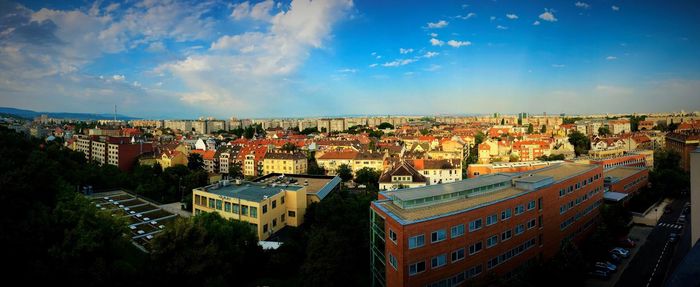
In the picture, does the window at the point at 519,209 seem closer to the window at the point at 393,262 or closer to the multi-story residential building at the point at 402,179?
the window at the point at 393,262

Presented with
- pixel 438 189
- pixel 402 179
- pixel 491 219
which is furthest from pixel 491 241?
pixel 402 179

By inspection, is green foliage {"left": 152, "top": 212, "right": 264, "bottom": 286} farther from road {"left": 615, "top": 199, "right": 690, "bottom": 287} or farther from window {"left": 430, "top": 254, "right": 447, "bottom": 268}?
road {"left": 615, "top": 199, "right": 690, "bottom": 287}

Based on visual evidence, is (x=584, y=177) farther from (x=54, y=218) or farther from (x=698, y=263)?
(x=54, y=218)

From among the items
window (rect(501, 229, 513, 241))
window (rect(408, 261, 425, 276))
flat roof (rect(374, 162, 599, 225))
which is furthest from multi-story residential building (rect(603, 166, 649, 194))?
window (rect(408, 261, 425, 276))

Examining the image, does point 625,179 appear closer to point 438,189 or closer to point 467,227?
point 438,189

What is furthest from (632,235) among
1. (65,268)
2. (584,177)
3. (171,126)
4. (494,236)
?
(171,126)

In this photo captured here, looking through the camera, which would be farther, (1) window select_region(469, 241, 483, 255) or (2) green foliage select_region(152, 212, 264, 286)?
(2) green foliage select_region(152, 212, 264, 286)
